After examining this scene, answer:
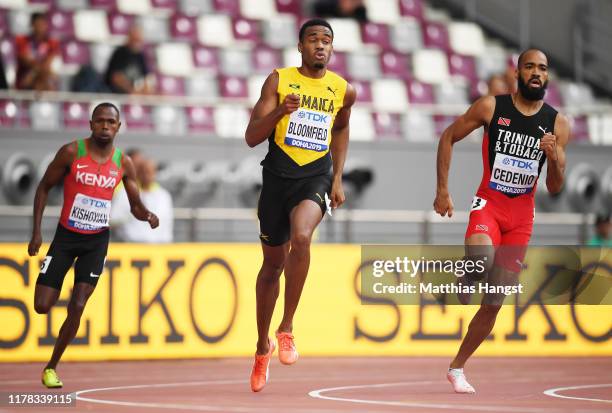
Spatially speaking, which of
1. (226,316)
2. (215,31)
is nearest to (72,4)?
(215,31)

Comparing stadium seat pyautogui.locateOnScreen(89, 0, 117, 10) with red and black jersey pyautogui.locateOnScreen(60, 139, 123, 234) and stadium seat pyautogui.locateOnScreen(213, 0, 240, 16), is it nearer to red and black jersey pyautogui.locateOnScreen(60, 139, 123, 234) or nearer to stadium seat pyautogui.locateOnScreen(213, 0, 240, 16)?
stadium seat pyautogui.locateOnScreen(213, 0, 240, 16)

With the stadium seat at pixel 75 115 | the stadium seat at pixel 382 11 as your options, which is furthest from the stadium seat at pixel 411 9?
the stadium seat at pixel 75 115

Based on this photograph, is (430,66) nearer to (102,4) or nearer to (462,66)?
(462,66)

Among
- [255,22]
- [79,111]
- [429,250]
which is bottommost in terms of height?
[429,250]

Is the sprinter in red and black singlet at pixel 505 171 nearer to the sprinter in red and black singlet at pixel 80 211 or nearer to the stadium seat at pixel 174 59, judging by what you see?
the sprinter in red and black singlet at pixel 80 211

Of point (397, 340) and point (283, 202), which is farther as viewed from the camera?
point (397, 340)

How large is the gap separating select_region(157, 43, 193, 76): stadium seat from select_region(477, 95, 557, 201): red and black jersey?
11349mm

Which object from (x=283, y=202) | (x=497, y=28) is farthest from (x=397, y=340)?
(x=497, y=28)

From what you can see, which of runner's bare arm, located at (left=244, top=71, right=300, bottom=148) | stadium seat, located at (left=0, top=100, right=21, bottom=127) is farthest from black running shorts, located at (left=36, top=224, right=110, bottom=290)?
stadium seat, located at (left=0, top=100, right=21, bottom=127)

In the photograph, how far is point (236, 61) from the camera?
2144 centimetres

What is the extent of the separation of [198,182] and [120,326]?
452cm

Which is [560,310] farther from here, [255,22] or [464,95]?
[255,22]

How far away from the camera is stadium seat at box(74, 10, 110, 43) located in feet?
68.3

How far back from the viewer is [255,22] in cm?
2241
